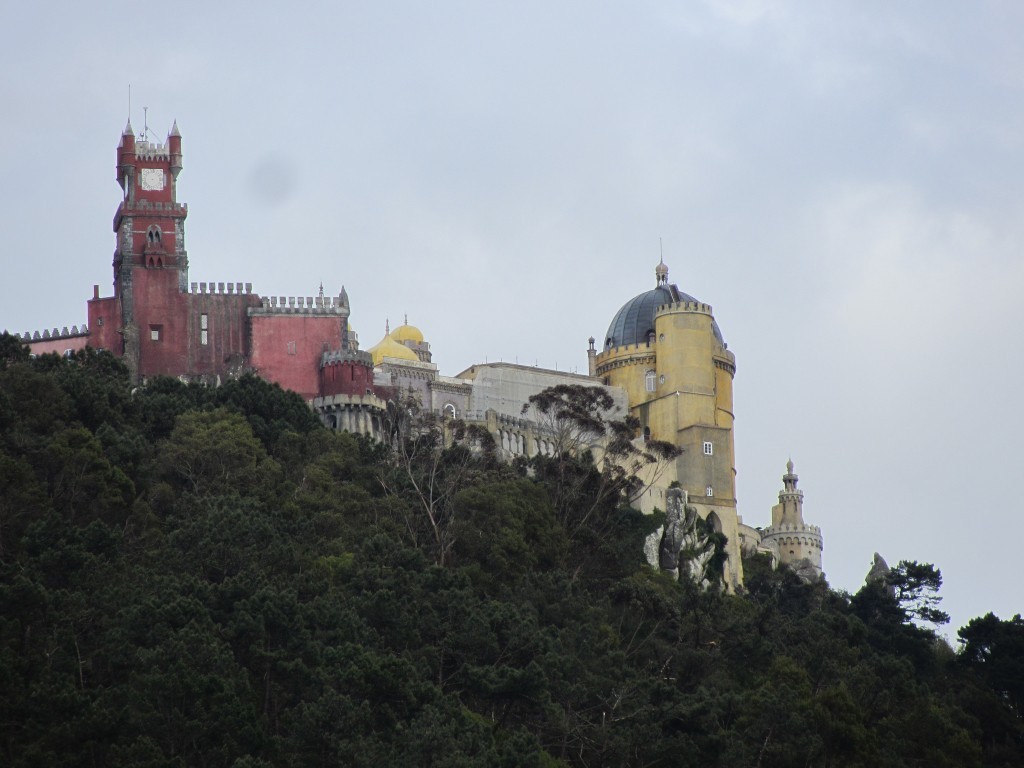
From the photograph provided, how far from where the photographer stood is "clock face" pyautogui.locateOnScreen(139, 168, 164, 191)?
76.1 meters

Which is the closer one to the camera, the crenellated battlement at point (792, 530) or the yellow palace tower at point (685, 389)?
the yellow palace tower at point (685, 389)

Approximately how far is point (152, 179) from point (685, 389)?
23.9 m

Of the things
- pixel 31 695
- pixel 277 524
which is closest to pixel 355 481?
pixel 277 524

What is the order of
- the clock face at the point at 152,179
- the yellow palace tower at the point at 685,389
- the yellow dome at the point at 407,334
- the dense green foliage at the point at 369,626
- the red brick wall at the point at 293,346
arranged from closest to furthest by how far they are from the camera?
the dense green foliage at the point at 369,626 < the red brick wall at the point at 293,346 < the clock face at the point at 152,179 < the yellow palace tower at the point at 685,389 < the yellow dome at the point at 407,334

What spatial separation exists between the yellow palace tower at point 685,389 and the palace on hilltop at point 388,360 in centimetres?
6

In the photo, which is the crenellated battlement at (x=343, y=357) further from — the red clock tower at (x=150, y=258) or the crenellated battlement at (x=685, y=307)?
the crenellated battlement at (x=685, y=307)

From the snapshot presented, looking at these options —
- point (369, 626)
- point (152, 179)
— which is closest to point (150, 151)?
point (152, 179)

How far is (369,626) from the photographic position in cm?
5153

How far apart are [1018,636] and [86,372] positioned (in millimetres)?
30756

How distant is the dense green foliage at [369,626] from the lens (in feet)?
147

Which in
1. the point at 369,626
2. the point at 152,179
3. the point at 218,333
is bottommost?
the point at 369,626

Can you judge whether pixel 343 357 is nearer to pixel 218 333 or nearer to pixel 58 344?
pixel 218 333

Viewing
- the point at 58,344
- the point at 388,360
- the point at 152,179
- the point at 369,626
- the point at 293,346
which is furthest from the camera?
the point at 388,360

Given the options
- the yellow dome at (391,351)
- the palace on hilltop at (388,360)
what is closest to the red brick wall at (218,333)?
the palace on hilltop at (388,360)
